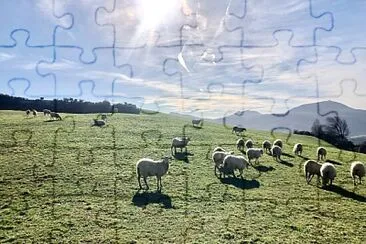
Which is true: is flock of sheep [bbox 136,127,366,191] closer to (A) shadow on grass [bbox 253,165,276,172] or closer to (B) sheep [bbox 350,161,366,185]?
(B) sheep [bbox 350,161,366,185]

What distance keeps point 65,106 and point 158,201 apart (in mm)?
38920

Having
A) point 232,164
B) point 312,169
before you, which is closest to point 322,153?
point 312,169

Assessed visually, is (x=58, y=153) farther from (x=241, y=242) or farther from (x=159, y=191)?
(x=241, y=242)

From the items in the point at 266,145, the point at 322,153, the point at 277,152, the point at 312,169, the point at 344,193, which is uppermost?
the point at 266,145

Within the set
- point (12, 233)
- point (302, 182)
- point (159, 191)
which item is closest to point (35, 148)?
point (159, 191)

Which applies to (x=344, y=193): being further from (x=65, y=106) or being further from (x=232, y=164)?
(x=65, y=106)

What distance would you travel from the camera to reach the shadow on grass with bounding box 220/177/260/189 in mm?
18633

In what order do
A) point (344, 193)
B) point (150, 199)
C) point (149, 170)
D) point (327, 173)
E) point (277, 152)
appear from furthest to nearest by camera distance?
1. point (277, 152)
2. point (327, 173)
3. point (344, 193)
4. point (149, 170)
5. point (150, 199)

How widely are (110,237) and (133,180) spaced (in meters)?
6.80

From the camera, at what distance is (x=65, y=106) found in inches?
2018

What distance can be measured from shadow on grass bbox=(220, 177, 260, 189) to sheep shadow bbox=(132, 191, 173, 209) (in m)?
4.16

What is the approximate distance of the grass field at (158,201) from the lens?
479 inches

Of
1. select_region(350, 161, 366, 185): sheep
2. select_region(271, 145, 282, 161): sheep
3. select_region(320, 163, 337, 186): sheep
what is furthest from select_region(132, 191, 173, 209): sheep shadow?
select_region(271, 145, 282, 161): sheep

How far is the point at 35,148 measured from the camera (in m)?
23.7
